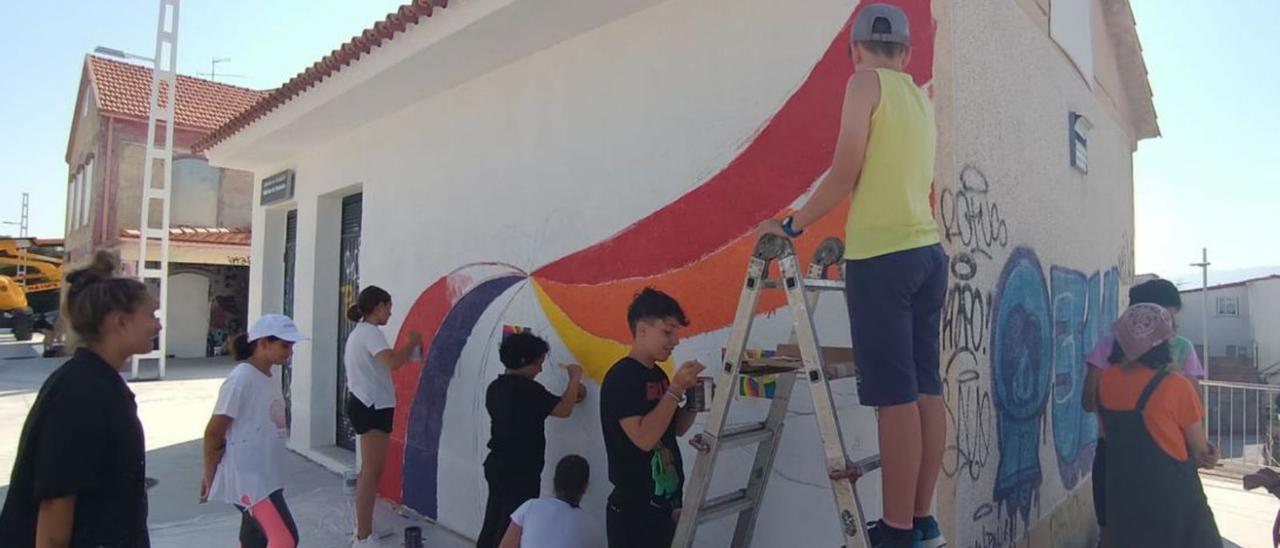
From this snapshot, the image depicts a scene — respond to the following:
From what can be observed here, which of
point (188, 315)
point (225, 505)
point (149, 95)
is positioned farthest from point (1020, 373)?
point (149, 95)

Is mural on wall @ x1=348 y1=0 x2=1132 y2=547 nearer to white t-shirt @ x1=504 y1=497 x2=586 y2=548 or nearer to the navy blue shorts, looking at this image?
the navy blue shorts

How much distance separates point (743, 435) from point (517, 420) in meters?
1.61

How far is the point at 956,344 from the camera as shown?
3.41m

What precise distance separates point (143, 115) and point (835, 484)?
22999mm

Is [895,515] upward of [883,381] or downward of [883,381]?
downward

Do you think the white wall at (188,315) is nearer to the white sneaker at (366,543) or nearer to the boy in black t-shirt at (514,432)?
the white sneaker at (366,543)

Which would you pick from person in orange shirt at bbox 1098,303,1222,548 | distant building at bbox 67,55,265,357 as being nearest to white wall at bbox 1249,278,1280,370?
person in orange shirt at bbox 1098,303,1222,548

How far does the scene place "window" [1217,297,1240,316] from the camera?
1126 inches

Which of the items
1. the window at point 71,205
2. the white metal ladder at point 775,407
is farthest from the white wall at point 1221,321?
the window at point 71,205

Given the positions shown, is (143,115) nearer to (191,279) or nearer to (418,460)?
(191,279)

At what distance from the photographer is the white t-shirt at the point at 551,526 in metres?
3.59

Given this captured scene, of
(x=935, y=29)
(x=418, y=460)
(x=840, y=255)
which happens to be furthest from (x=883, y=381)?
(x=418, y=460)

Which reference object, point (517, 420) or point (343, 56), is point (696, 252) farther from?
point (343, 56)

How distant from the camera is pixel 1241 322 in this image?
28.3 meters
